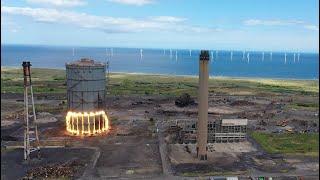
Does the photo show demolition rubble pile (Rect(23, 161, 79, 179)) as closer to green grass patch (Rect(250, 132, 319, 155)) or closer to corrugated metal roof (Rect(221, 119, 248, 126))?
corrugated metal roof (Rect(221, 119, 248, 126))

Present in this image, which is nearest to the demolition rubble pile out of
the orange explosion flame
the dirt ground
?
the dirt ground

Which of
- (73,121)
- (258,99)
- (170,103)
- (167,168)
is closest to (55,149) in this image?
(73,121)

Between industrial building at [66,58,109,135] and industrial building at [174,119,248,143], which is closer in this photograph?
industrial building at [174,119,248,143]

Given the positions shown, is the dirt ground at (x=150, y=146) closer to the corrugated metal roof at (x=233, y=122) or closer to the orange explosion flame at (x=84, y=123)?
the orange explosion flame at (x=84, y=123)

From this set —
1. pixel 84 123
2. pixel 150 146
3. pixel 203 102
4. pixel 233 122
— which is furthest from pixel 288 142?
pixel 84 123

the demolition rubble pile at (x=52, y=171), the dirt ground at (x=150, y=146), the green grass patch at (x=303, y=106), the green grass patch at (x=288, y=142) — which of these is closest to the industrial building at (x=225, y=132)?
the dirt ground at (x=150, y=146)

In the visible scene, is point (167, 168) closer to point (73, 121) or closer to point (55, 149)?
point (55, 149)
